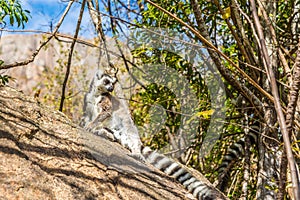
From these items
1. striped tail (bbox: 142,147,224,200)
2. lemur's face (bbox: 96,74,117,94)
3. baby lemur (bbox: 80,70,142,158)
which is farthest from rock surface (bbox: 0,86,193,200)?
lemur's face (bbox: 96,74,117,94)

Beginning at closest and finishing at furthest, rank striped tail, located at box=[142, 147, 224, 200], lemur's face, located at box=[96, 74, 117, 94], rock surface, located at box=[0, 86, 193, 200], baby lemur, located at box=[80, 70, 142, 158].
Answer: rock surface, located at box=[0, 86, 193, 200], striped tail, located at box=[142, 147, 224, 200], baby lemur, located at box=[80, 70, 142, 158], lemur's face, located at box=[96, 74, 117, 94]

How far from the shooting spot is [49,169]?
2357 millimetres

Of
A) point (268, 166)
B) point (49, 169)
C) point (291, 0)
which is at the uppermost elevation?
point (291, 0)

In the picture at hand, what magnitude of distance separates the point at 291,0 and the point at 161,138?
281cm

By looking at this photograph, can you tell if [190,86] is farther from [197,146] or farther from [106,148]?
[106,148]

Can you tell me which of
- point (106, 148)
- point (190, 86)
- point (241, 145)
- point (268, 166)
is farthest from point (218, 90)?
point (106, 148)

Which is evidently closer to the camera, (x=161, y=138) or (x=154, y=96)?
(x=154, y=96)

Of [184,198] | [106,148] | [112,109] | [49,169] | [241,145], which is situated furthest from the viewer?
[112,109]

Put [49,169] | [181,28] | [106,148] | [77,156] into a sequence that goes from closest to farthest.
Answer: [49,169] → [77,156] → [106,148] → [181,28]

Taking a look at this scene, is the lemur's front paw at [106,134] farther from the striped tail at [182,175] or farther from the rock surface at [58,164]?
the rock surface at [58,164]

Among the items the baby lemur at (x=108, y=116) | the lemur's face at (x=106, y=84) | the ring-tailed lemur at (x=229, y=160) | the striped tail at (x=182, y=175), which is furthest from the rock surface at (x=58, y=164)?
the lemur's face at (x=106, y=84)

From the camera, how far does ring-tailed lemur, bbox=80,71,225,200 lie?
332cm

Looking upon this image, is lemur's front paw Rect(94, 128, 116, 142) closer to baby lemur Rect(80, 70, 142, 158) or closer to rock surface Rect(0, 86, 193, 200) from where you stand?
baby lemur Rect(80, 70, 142, 158)

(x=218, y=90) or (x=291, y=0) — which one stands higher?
(x=291, y=0)
